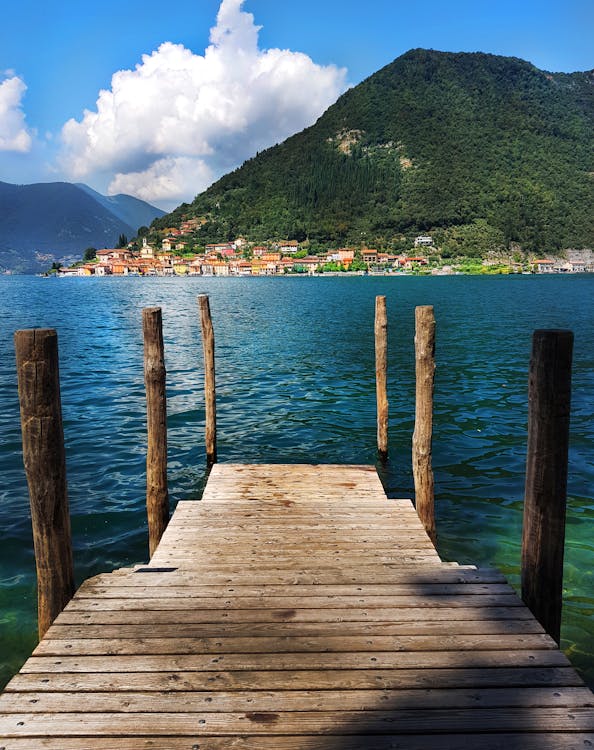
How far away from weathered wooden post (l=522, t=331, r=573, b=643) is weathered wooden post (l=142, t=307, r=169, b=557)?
389 centimetres

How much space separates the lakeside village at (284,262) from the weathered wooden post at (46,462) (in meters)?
141

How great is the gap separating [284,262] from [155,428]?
159 m

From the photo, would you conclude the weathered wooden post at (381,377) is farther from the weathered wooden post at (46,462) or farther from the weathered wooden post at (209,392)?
the weathered wooden post at (46,462)

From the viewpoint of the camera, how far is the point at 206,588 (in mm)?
3957

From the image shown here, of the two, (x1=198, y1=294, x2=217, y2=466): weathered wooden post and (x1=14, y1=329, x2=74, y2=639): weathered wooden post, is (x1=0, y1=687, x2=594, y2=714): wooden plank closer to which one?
(x1=14, y1=329, x2=74, y2=639): weathered wooden post

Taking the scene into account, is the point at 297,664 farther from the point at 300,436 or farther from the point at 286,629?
the point at 300,436

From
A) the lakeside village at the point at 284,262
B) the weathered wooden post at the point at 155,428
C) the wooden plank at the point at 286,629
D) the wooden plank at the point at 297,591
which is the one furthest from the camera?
the lakeside village at the point at 284,262

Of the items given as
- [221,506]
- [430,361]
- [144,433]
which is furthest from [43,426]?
[144,433]

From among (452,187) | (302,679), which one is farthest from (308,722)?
(452,187)

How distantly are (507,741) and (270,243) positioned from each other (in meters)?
180

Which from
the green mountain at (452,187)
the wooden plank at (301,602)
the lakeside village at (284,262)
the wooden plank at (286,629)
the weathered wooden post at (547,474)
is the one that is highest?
the green mountain at (452,187)

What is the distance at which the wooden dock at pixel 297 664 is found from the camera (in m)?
2.49

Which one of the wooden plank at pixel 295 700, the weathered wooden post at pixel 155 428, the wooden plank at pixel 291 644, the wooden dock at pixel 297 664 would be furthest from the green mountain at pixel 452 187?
the wooden plank at pixel 295 700

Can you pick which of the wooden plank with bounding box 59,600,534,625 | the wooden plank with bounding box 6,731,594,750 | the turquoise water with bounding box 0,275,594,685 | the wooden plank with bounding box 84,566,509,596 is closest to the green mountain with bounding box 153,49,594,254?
the turquoise water with bounding box 0,275,594,685
